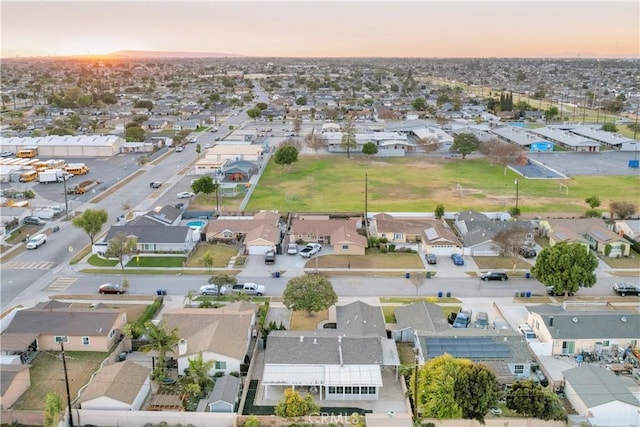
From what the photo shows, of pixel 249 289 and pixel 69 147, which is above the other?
pixel 69 147

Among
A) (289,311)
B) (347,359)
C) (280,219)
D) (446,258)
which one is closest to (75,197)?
(280,219)

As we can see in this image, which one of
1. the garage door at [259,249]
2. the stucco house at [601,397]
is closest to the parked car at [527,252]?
the stucco house at [601,397]

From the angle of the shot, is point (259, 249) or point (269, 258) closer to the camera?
point (269, 258)

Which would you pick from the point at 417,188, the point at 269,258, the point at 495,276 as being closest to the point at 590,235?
the point at 495,276

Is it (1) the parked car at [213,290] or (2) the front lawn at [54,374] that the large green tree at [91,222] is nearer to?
(1) the parked car at [213,290]

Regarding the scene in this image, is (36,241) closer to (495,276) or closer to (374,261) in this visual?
(374,261)

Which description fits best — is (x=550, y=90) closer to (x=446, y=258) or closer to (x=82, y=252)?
(x=446, y=258)
